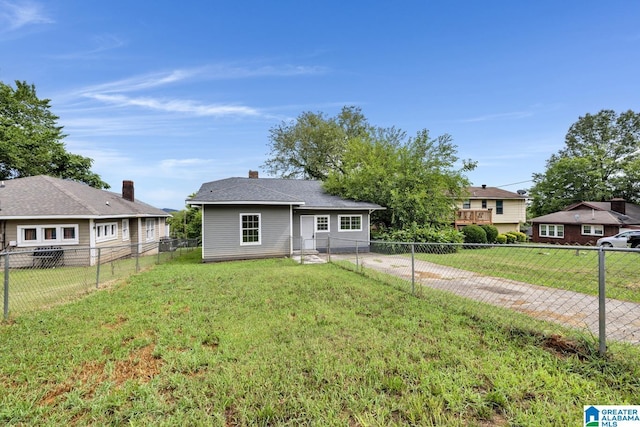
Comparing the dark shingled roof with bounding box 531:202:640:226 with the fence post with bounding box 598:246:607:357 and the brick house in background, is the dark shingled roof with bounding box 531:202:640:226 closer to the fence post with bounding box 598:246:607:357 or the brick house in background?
the brick house in background

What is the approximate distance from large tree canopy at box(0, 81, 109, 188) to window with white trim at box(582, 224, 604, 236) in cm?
4357

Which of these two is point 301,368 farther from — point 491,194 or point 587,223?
point 491,194

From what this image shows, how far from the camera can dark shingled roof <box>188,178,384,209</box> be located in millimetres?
12266

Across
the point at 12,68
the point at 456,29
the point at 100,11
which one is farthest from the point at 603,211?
the point at 12,68

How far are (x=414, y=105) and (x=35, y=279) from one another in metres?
21.3

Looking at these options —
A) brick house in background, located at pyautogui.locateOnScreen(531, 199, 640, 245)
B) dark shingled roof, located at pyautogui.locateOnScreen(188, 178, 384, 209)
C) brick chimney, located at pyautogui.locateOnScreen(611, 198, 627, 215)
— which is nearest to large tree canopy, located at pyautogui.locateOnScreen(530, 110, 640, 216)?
brick house in background, located at pyautogui.locateOnScreen(531, 199, 640, 245)

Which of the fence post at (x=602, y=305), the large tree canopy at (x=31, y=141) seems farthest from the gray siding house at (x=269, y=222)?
the large tree canopy at (x=31, y=141)

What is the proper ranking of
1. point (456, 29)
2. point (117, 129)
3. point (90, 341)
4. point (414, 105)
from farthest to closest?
point (414, 105) → point (117, 129) → point (456, 29) → point (90, 341)

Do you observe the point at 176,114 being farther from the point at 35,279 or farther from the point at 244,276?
the point at 244,276

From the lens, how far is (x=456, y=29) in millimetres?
12523

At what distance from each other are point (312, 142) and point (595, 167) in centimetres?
3191

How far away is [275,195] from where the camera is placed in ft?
43.7

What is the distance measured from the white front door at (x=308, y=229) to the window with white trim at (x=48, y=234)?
10.4m

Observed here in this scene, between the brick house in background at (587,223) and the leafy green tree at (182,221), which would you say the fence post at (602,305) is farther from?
the leafy green tree at (182,221)
